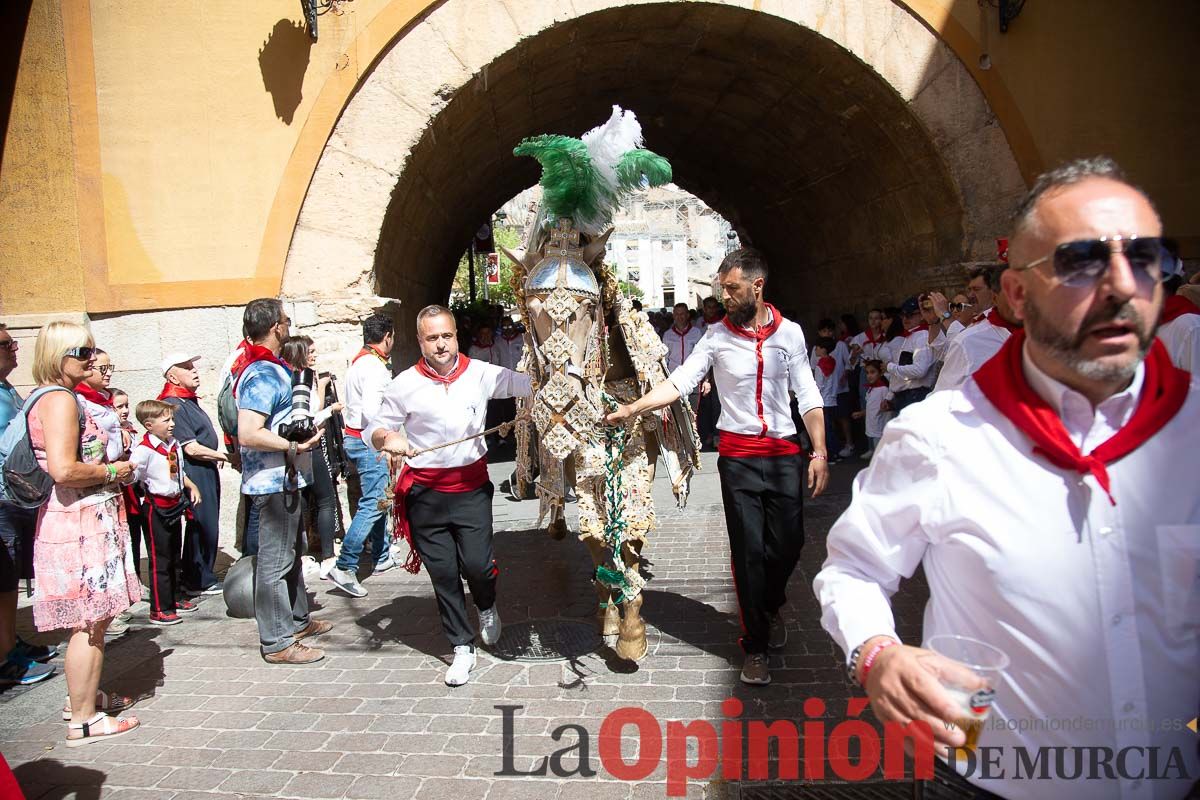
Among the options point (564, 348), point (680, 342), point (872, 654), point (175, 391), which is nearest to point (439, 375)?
point (564, 348)

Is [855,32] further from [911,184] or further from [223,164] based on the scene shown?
[223,164]

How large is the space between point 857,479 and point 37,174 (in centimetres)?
806

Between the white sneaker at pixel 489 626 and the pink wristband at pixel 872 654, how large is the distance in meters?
3.36

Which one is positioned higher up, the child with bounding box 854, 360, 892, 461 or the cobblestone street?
the child with bounding box 854, 360, 892, 461

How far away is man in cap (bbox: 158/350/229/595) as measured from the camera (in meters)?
6.30

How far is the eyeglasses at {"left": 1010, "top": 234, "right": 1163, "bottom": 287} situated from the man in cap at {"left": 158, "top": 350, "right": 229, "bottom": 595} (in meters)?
6.24

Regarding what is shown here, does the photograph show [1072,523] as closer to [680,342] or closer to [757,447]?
[757,447]

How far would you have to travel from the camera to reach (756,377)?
4348mm

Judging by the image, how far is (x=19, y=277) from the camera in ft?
23.8

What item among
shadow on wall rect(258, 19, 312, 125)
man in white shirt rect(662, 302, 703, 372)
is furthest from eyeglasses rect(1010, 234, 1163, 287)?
man in white shirt rect(662, 302, 703, 372)

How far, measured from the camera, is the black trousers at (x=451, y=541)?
4484mm

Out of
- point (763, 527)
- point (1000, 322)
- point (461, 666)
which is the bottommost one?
point (461, 666)

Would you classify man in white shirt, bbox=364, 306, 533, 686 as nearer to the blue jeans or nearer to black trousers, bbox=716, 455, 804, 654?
black trousers, bbox=716, 455, 804, 654

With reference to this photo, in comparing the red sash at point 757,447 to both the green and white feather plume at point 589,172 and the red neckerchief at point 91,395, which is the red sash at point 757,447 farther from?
A: the red neckerchief at point 91,395
